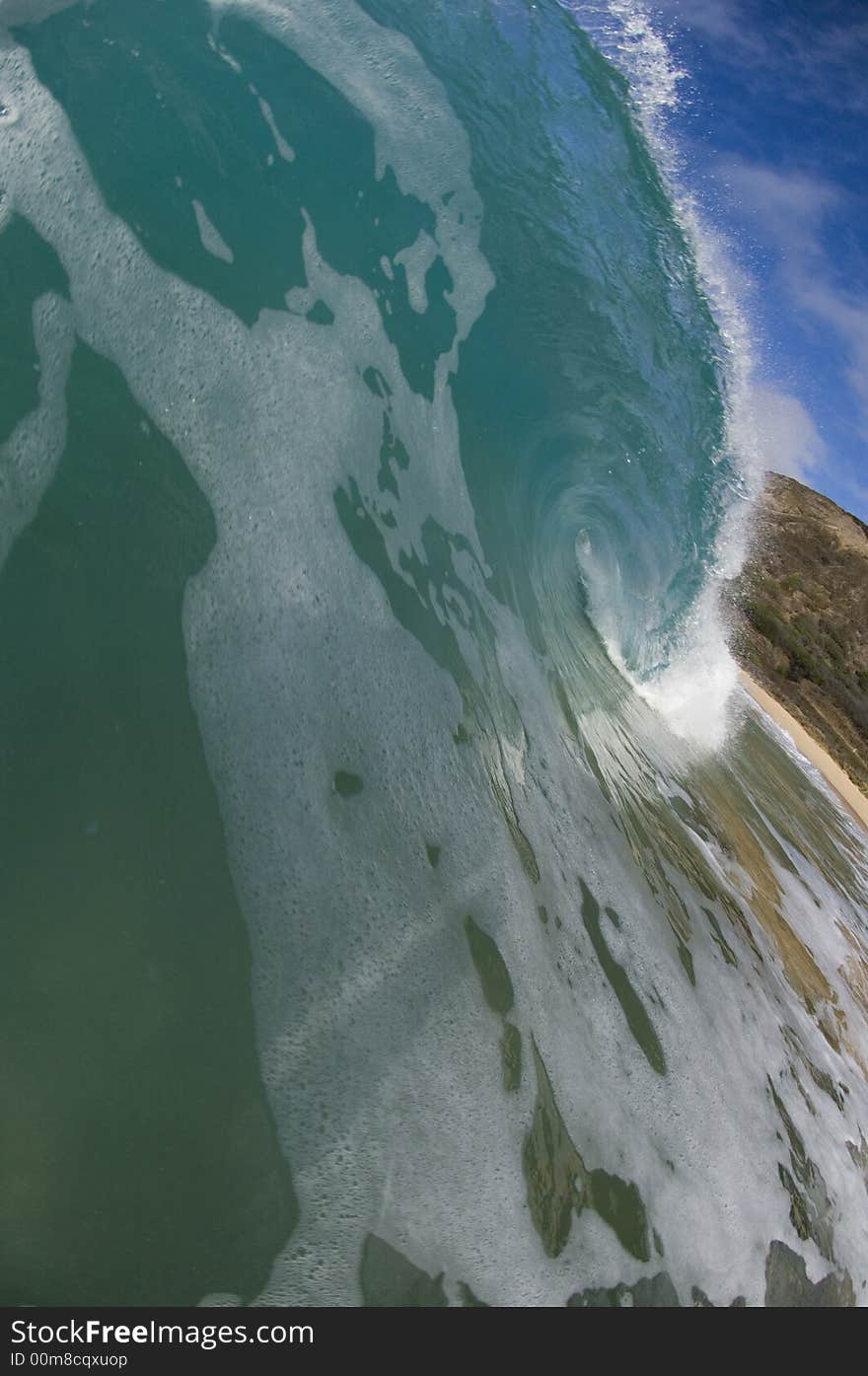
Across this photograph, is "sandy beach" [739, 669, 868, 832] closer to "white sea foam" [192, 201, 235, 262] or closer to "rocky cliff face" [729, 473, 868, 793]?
"rocky cliff face" [729, 473, 868, 793]

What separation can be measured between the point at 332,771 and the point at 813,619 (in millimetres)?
23852

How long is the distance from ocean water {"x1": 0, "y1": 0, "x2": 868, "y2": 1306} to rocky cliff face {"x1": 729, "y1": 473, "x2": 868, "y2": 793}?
13.5 m

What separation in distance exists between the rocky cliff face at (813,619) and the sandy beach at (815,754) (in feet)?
3.00

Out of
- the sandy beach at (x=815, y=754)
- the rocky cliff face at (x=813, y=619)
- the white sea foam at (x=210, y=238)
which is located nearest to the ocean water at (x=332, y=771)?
the white sea foam at (x=210, y=238)

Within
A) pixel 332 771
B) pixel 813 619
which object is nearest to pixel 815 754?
pixel 813 619

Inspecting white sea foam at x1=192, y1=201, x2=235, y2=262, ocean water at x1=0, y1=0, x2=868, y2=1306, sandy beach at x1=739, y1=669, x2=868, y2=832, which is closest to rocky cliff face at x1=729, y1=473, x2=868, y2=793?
sandy beach at x1=739, y1=669, x2=868, y2=832

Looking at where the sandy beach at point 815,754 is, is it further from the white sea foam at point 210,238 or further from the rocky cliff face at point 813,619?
the white sea foam at point 210,238

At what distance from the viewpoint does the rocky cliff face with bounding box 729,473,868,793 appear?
2036 centimetres

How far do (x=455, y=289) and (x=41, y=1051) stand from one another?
4309 mm

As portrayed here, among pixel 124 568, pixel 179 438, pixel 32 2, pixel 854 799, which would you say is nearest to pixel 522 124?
pixel 32 2

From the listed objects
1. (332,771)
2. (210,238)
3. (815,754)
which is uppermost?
(210,238)

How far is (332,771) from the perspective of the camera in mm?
3266

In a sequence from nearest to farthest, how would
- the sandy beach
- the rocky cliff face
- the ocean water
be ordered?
the ocean water
the sandy beach
the rocky cliff face

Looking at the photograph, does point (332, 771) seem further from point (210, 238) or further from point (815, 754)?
point (815, 754)
